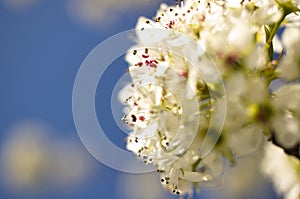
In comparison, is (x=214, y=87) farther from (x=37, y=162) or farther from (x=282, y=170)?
(x=37, y=162)

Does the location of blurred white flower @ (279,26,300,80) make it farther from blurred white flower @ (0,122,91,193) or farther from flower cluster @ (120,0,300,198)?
blurred white flower @ (0,122,91,193)

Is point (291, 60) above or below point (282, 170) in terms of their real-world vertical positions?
above

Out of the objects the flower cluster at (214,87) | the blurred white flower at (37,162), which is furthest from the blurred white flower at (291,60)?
the blurred white flower at (37,162)

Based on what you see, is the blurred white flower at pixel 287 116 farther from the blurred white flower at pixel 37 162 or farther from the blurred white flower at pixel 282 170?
the blurred white flower at pixel 37 162

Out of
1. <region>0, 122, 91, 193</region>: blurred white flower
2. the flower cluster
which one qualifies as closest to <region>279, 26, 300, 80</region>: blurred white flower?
the flower cluster

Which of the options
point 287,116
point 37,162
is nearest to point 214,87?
point 287,116

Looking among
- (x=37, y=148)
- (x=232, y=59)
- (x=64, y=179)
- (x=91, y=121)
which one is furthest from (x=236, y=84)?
(x=37, y=148)
